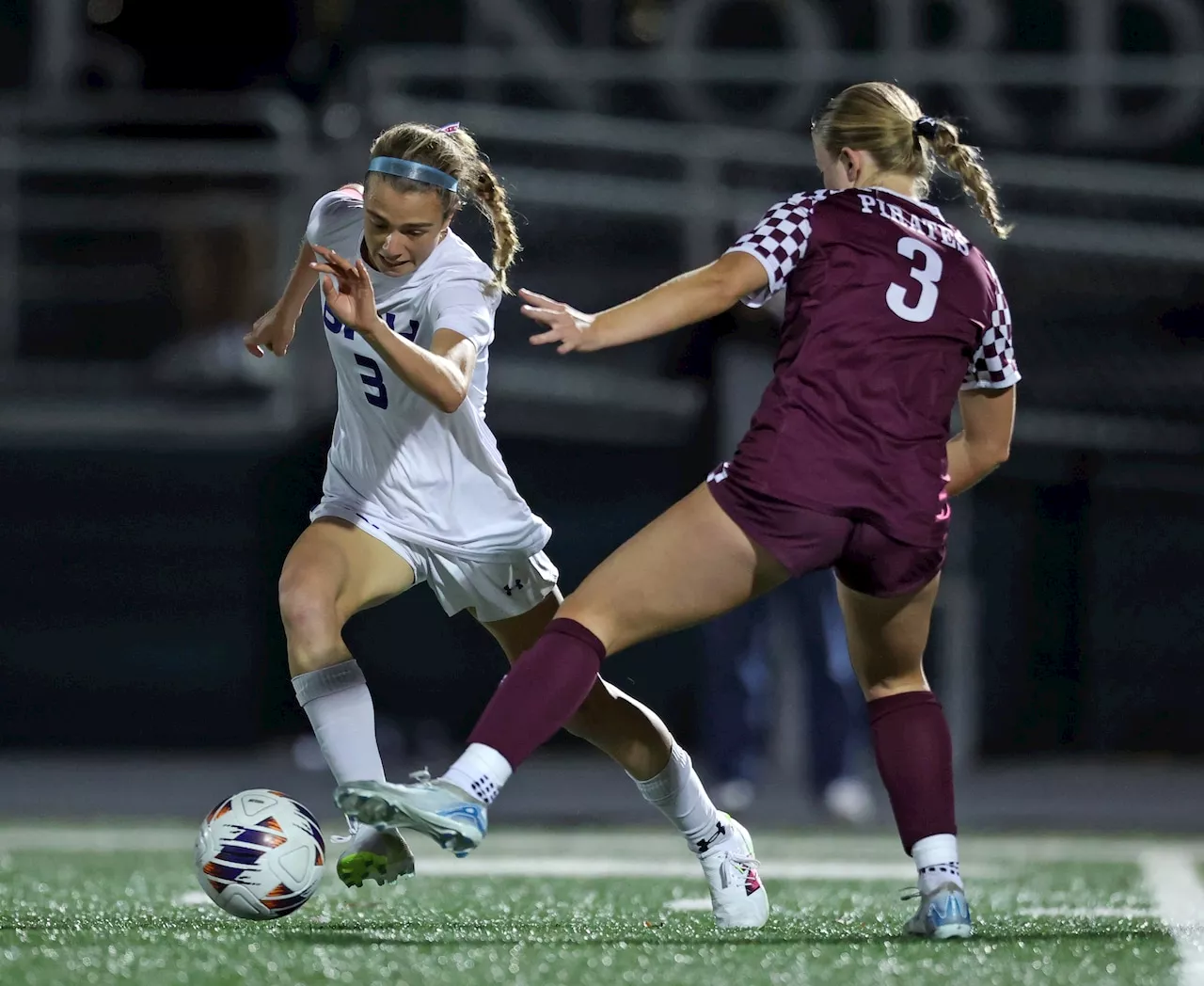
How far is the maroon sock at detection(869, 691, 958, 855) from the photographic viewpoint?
448 centimetres

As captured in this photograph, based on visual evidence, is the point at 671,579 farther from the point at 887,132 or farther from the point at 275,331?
the point at 275,331

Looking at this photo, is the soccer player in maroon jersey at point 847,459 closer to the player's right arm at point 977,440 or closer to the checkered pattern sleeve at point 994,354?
the checkered pattern sleeve at point 994,354

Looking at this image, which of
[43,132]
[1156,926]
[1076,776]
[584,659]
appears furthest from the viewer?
[43,132]

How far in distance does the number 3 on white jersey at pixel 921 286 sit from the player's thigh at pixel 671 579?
1.87 ft

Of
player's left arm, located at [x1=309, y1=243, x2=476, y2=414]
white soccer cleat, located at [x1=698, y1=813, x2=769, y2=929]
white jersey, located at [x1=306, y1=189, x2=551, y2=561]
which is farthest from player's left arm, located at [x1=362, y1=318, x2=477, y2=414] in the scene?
white soccer cleat, located at [x1=698, y1=813, x2=769, y2=929]

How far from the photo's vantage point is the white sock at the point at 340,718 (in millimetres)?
4672

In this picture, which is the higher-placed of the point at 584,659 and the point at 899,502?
the point at 899,502

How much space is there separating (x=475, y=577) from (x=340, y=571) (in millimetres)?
362

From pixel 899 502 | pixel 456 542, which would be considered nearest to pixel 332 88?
pixel 456 542

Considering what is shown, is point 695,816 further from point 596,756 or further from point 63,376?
point 63,376

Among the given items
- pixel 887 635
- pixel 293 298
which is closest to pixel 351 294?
pixel 293 298

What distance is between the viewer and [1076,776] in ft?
32.6

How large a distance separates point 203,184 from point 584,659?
6.71m

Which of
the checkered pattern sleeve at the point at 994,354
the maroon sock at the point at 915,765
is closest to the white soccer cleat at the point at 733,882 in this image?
the maroon sock at the point at 915,765
